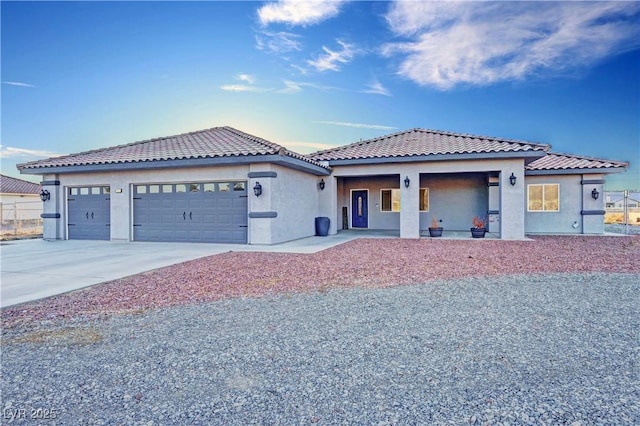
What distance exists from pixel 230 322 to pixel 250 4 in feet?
42.3

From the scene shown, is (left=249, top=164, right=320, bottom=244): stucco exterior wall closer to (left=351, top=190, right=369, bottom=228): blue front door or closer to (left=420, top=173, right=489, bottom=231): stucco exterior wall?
(left=351, top=190, right=369, bottom=228): blue front door

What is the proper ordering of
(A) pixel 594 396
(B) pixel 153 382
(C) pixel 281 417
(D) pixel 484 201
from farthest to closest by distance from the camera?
(D) pixel 484 201
(B) pixel 153 382
(A) pixel 594 396
(C) pixel 281 417

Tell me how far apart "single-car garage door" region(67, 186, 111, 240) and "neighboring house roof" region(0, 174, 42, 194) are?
1960 cm

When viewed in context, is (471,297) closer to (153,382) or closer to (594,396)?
(594,396)

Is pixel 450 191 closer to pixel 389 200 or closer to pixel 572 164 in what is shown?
pixel 389 200

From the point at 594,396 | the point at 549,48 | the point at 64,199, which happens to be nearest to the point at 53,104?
the point at 64,199

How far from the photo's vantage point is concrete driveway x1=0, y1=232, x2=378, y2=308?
6.65 meters

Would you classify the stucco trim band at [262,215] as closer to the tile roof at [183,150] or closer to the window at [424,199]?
A: the tile roof at [183,150]

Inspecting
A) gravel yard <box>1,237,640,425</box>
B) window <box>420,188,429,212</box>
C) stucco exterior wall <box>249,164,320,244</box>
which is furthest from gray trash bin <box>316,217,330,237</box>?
gravel yard <box>1,237,640,425</box>

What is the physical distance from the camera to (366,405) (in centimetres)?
269

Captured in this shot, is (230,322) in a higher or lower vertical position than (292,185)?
lower

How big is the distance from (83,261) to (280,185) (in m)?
6.50

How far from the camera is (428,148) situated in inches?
607

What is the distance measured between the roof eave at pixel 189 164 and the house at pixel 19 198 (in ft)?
48.7
